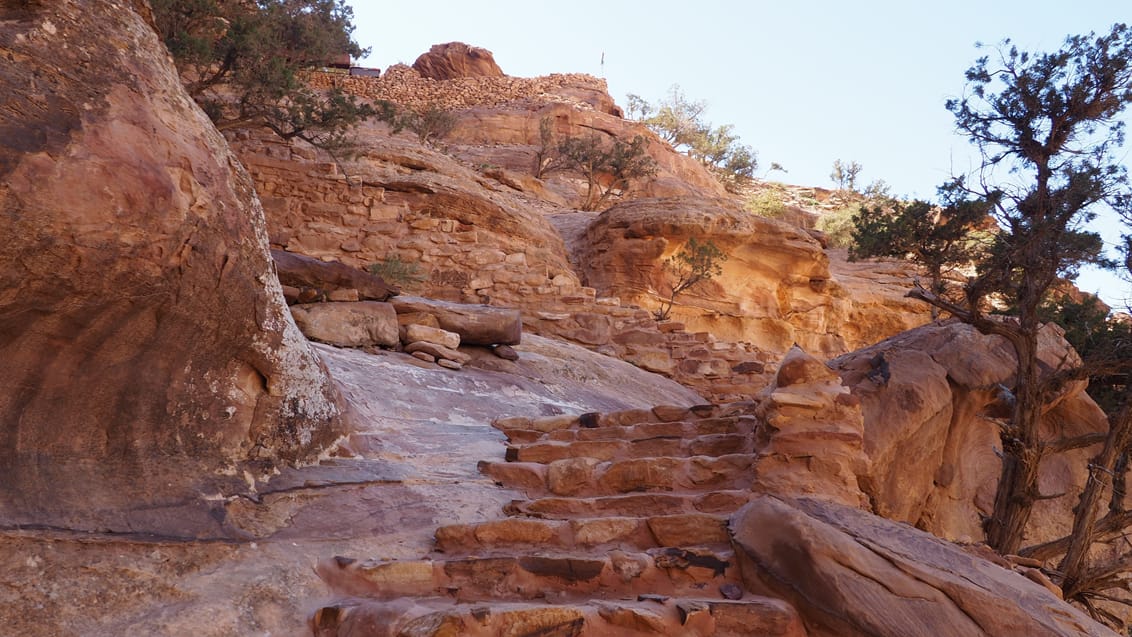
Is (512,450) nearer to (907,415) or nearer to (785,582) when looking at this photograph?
(785,582)

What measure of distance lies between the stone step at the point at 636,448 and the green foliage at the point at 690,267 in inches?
355

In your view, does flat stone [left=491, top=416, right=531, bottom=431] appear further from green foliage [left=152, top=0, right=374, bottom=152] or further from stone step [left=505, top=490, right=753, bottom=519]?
green foliage [left=152, top=0, right=374, bottom=152]

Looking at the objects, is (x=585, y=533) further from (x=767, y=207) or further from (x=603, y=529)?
(x=767, y=207)

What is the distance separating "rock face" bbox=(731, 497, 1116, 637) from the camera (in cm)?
257

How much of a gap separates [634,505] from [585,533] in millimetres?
397

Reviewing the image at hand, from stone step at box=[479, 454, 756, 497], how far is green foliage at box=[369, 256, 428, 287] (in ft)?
23.3

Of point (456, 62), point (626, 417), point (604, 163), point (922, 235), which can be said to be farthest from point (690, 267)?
point (456, 62)

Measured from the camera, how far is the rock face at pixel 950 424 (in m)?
6.28

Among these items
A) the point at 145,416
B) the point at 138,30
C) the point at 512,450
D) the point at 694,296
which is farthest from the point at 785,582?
the point at 694,296

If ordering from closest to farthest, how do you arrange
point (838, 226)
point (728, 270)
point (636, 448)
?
point (636, 448) < point (728, 270) < point (838, 226)

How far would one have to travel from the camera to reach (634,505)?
12.1ft

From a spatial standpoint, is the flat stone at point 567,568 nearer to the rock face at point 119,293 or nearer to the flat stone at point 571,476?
the flat stone at point 571,476

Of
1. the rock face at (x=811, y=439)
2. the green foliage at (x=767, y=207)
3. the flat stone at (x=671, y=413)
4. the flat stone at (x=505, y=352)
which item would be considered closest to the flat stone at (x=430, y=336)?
the flat stone at (x=505, y=352)

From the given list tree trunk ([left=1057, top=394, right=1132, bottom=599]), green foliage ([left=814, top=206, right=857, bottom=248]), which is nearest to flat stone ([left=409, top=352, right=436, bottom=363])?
tree trunk ([left=1057, top=394, right=1132, bottom=599])
